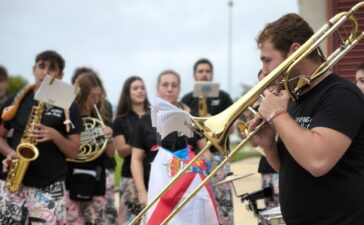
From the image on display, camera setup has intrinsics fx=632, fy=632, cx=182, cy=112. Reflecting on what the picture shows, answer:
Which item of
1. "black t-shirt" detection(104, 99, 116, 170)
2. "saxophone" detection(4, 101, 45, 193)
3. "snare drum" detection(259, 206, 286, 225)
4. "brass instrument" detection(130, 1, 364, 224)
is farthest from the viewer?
"black t-shirt" detection(104, 99, 116, 170)

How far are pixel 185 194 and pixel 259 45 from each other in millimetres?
1746

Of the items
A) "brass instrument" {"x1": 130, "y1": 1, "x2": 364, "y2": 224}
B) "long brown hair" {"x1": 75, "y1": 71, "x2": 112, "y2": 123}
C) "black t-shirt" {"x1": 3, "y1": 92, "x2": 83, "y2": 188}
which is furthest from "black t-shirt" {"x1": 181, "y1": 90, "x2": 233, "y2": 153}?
"brass instrument" {"x1": 130, "y1": 1, "x2": 364, "y2": 224}

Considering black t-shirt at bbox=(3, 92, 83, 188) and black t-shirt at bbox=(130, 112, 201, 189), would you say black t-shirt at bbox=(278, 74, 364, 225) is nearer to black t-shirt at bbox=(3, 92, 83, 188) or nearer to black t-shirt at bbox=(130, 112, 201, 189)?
black t-shirt at bbox=(130, 112, 201, 189)

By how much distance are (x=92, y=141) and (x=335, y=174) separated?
387 cm

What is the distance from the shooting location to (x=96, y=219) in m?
6.16

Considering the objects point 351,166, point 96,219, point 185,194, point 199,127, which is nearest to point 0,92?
point 96,219

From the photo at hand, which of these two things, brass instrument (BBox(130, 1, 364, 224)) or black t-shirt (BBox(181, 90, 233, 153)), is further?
black t-shirt (BBox(181, 90, 233, 153))

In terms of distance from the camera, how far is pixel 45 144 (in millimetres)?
5039

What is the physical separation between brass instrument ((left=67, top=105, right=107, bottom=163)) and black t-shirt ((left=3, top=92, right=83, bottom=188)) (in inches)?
34.1

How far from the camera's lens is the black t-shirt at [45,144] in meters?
4.93

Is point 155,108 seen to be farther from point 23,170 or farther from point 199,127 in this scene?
point 23,170

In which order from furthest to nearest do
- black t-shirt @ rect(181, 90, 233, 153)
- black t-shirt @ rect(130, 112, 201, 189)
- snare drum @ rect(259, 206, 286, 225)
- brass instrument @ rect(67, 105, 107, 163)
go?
black t-shirt @ rect(181, 90, 233, 153) → brass instrument @ rect(67, 105, 107, 163) → black t-shirt @ rect(130, 112, 201, 189) → snare drum @ rect(259, 206, 286, 225)

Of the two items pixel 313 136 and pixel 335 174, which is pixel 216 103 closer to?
pixel 335 174

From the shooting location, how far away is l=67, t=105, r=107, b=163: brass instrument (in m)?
6.11
